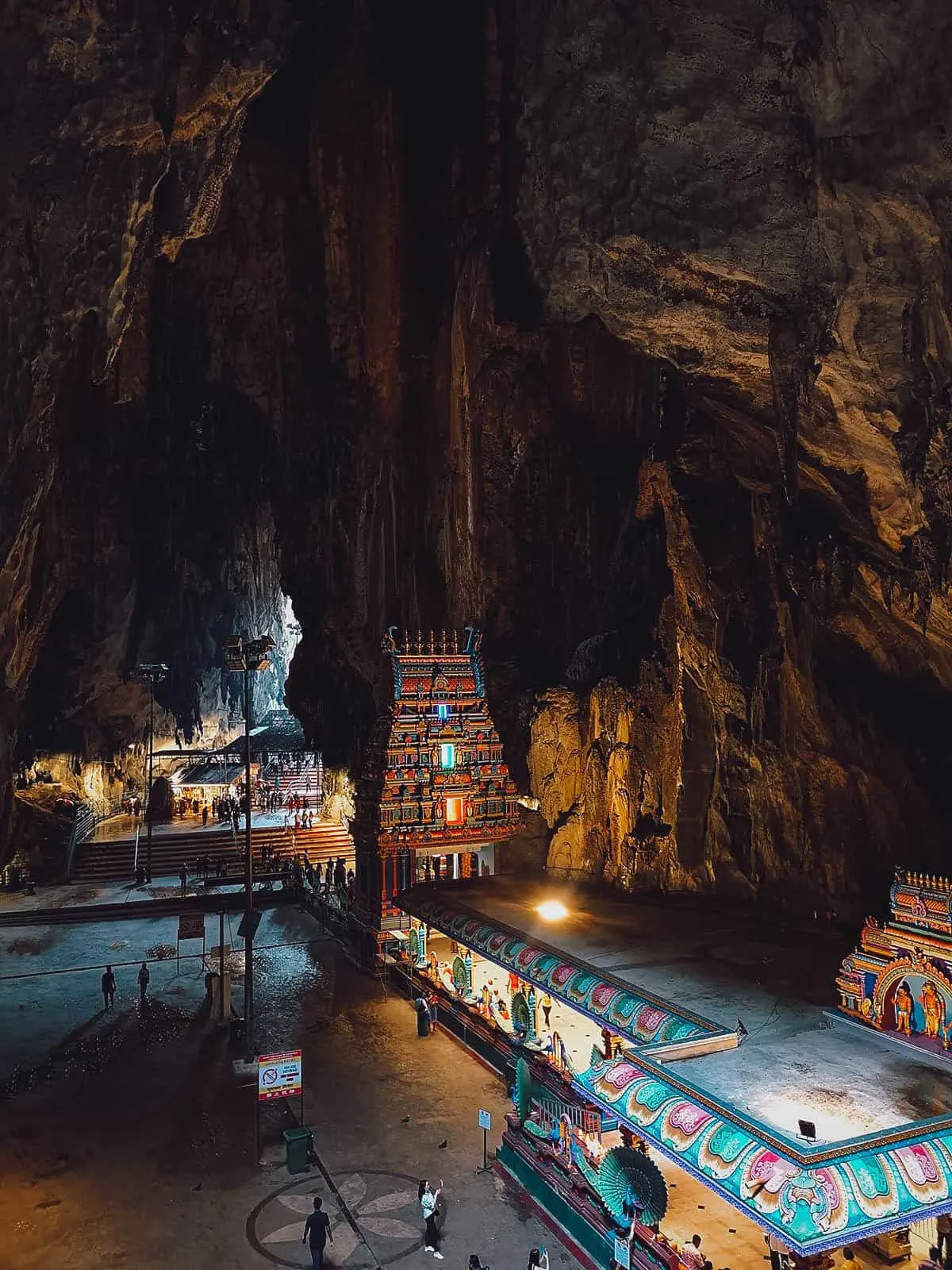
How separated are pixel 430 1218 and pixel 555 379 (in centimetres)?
2600

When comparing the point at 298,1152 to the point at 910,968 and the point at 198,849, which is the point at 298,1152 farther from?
the point at 198,849

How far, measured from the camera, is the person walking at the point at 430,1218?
1034 cm

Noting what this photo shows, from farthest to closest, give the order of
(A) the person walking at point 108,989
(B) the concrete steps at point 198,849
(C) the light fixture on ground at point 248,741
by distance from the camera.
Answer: (B) the concrete steps at point 198,849
(A) the person walking at point 108,989
(C) the light fixture on ground at point 248,741

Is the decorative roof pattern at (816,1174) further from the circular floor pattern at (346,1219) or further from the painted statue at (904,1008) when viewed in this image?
the circular floor pattern at (346,1219)

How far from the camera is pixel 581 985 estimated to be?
13117 mm

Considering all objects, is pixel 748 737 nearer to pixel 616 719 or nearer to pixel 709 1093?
pixel 616 719

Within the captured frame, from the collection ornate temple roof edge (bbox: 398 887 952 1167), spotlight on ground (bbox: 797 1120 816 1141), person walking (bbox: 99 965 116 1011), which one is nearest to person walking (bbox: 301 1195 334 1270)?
ornate temple roof edge (bbox: 398 887 952 1167)

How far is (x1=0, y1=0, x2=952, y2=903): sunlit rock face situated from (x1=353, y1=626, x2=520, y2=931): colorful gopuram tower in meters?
2.63

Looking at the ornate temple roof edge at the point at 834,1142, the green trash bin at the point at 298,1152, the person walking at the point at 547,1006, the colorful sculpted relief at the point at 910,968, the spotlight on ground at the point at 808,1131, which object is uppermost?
the colorful sculpted relief at the point at 910,968

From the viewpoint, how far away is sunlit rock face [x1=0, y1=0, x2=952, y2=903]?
38.5ft

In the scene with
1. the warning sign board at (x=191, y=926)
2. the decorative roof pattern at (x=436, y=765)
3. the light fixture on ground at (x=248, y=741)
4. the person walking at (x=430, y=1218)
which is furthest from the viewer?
the decorative roof pattern at (x=436, y=765)

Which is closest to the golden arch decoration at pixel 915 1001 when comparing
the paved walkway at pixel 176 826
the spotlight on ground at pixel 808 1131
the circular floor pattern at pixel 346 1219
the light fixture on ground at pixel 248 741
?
the spotlight on ground at pixel 808 1131

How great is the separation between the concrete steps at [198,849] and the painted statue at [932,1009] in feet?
94.7

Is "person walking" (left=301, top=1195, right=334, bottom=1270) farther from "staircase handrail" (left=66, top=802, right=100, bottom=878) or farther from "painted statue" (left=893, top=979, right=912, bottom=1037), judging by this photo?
"staircase handrail" (left=66, top=802, right=100, bottom=878)
